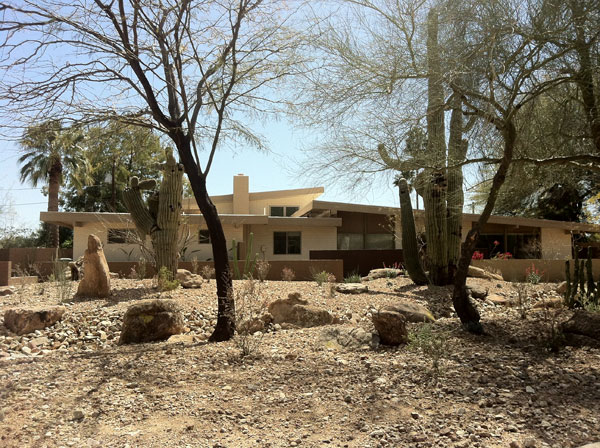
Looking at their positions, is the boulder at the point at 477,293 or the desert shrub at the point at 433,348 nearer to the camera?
the desert shrub at the point at 433,348

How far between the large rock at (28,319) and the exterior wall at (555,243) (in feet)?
64.2

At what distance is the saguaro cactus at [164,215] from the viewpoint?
40.6 feet

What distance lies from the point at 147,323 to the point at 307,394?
372 cm

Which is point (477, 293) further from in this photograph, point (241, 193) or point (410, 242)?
point (241, 193)

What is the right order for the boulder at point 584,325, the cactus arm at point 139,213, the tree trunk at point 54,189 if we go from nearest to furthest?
the boulder at point 584,325 → the cactus arm at point 139,213 → the tree trunk at point 54,189

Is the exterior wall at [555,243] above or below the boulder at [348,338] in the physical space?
above

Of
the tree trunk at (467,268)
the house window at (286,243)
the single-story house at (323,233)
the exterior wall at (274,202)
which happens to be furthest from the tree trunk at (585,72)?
the exterior wall at (274,202)

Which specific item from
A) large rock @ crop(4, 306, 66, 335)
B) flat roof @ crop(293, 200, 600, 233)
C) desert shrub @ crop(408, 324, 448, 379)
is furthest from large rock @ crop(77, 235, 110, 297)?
flat roof @ crop(293, 200, 600, 233)

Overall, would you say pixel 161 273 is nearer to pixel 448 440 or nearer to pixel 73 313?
pixel 73 313

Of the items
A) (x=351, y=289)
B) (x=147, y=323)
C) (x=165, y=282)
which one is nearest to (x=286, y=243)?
(x=351, y=289)

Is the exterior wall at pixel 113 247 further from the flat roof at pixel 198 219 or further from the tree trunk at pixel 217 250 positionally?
the tree trunk at pixel 217 250

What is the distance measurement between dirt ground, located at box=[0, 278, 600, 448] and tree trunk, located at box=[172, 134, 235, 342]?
0.42m

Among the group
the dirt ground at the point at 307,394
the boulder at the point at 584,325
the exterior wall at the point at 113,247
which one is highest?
the exterior wall at the point at 113,247

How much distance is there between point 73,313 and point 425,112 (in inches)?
279
